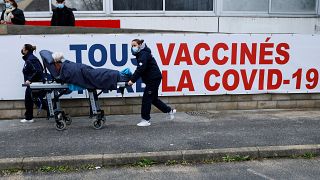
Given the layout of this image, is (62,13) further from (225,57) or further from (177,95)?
(225,57)

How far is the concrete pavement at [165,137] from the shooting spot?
575cm

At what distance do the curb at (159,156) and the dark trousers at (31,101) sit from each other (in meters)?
1.78

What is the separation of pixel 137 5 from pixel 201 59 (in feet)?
11.6

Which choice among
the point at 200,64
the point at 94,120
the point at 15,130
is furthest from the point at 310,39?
the point at 15,130

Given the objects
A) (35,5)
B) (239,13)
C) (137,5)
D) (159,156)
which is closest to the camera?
(159,156)

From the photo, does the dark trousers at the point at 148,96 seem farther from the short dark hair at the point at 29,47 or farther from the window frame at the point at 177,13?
the window frame at the point at 177,13

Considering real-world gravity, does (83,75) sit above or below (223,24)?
below

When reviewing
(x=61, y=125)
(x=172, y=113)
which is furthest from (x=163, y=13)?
(x=61, y=125)

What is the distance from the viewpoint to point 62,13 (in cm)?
857

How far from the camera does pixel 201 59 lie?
7.98 metres

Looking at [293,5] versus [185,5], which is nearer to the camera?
[185,5]

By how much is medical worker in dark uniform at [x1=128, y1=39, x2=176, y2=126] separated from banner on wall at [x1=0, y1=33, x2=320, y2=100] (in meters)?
0.80

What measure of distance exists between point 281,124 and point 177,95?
214 centimetres

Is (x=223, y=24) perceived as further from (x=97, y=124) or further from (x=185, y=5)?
(x=97, y=124)
